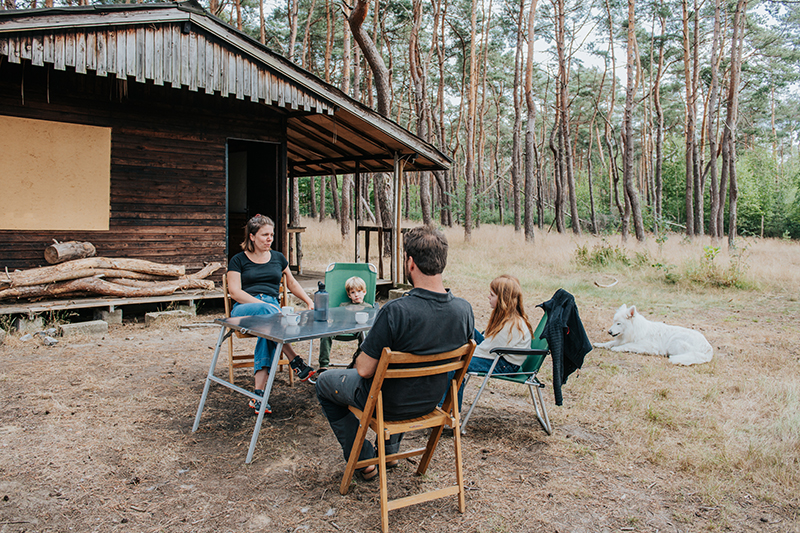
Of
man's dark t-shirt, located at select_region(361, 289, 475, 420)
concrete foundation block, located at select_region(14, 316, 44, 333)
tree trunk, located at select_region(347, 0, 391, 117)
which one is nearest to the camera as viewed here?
man's dark t-shirt, located at select_region(361, 289, 475, 420)

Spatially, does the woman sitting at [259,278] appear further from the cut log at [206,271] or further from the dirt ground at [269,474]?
the cut log at [206,271]

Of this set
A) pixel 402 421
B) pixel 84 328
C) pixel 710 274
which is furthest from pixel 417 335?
pixel 710 274

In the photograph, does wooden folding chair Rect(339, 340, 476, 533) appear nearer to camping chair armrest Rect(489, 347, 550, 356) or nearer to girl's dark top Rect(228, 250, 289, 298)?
camping chair armrest Rect(489, 347, 550, 356)

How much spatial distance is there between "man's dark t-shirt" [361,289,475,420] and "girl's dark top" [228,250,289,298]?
227 cm

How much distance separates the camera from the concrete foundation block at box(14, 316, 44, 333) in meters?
6.26

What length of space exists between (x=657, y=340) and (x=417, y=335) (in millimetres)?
4676

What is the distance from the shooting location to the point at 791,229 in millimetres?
26875

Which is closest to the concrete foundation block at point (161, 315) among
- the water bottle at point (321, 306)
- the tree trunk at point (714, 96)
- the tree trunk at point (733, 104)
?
the water bottle at point (321, 306)

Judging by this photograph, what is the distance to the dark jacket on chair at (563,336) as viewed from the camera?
11.9 ft

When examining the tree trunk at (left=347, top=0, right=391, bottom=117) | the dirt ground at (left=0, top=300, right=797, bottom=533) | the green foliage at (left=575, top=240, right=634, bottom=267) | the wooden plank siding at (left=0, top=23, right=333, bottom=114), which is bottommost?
the dirt ground at (left=0, top=300, right=797, bottom=533)

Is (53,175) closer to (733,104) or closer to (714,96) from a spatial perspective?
(733,104)

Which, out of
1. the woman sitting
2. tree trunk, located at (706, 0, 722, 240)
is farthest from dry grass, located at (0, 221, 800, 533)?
tree trunk, located at (706, 0, 722, 240)

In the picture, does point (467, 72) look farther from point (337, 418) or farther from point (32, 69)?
point (337, 418)

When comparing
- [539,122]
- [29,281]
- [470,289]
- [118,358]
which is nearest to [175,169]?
[29,281]
